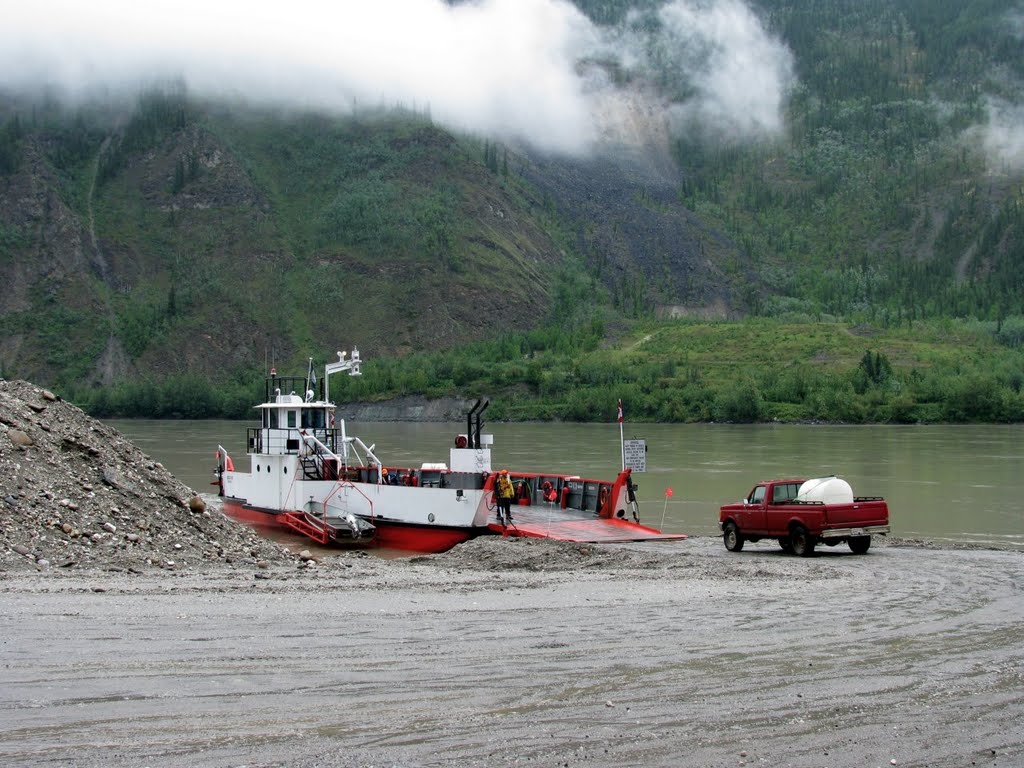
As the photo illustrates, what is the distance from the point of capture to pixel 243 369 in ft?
568

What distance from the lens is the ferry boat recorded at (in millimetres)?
28062

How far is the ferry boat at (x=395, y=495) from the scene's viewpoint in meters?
28.1

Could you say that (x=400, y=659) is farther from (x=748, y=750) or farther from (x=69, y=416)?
(x=69, y=416)

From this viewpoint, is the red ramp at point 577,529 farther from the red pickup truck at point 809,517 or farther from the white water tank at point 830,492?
the white water tank at point 830,492

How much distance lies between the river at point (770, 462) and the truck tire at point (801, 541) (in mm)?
6316

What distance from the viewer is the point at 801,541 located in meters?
22.7

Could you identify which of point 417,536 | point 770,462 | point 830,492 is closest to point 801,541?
point 830,492

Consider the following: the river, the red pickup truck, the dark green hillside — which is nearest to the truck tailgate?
the red pickup truck

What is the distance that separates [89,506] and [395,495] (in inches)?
451

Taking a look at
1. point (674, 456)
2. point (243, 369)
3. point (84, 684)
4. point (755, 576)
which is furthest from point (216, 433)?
point (84, 684)

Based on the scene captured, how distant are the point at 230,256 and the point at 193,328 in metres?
21.3

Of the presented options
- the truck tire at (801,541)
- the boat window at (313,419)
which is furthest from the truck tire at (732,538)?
the boat window at (313,419)

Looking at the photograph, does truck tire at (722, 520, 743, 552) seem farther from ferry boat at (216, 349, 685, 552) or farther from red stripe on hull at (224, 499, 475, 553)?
red stripe on hull at (224, 499, 475, 553)

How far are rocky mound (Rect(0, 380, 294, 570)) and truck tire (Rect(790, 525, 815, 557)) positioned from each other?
977cm
